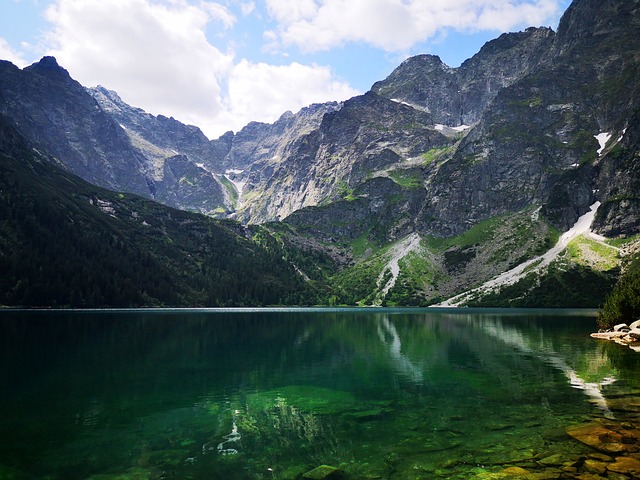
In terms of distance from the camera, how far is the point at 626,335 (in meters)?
76.9

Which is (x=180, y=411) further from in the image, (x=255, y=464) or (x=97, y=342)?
(x=97, y=342)

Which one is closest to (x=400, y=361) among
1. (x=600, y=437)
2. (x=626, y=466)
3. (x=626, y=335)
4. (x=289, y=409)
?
(x=289, y=409)

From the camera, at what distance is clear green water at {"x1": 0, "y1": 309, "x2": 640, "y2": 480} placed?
22.1 meters

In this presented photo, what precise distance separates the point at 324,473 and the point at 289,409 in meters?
14.0

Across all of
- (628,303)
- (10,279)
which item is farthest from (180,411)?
(10,279)

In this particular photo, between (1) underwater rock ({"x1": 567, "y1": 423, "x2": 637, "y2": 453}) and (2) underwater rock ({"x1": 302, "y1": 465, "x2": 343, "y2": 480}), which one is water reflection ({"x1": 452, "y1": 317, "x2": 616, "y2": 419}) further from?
(2) underwater rock ({"x1": 302, "y1": 465, "x2": 343, "y2": 480})

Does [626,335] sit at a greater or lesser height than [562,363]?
greater

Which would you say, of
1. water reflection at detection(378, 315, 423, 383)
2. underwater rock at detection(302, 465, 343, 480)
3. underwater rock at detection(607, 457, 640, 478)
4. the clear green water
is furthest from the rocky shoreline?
underwater rock at detection(302, 465, 343, 480)

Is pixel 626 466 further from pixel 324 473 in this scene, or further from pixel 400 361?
pixel 400 361

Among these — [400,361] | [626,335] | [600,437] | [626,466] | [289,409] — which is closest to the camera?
[626,466]

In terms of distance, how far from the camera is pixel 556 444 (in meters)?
23.4

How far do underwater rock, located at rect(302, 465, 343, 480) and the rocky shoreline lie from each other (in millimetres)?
68238

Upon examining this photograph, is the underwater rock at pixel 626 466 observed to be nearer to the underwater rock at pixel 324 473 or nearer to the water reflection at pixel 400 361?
the underwater rock at pixel 324 473

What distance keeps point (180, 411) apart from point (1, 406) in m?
13.8
